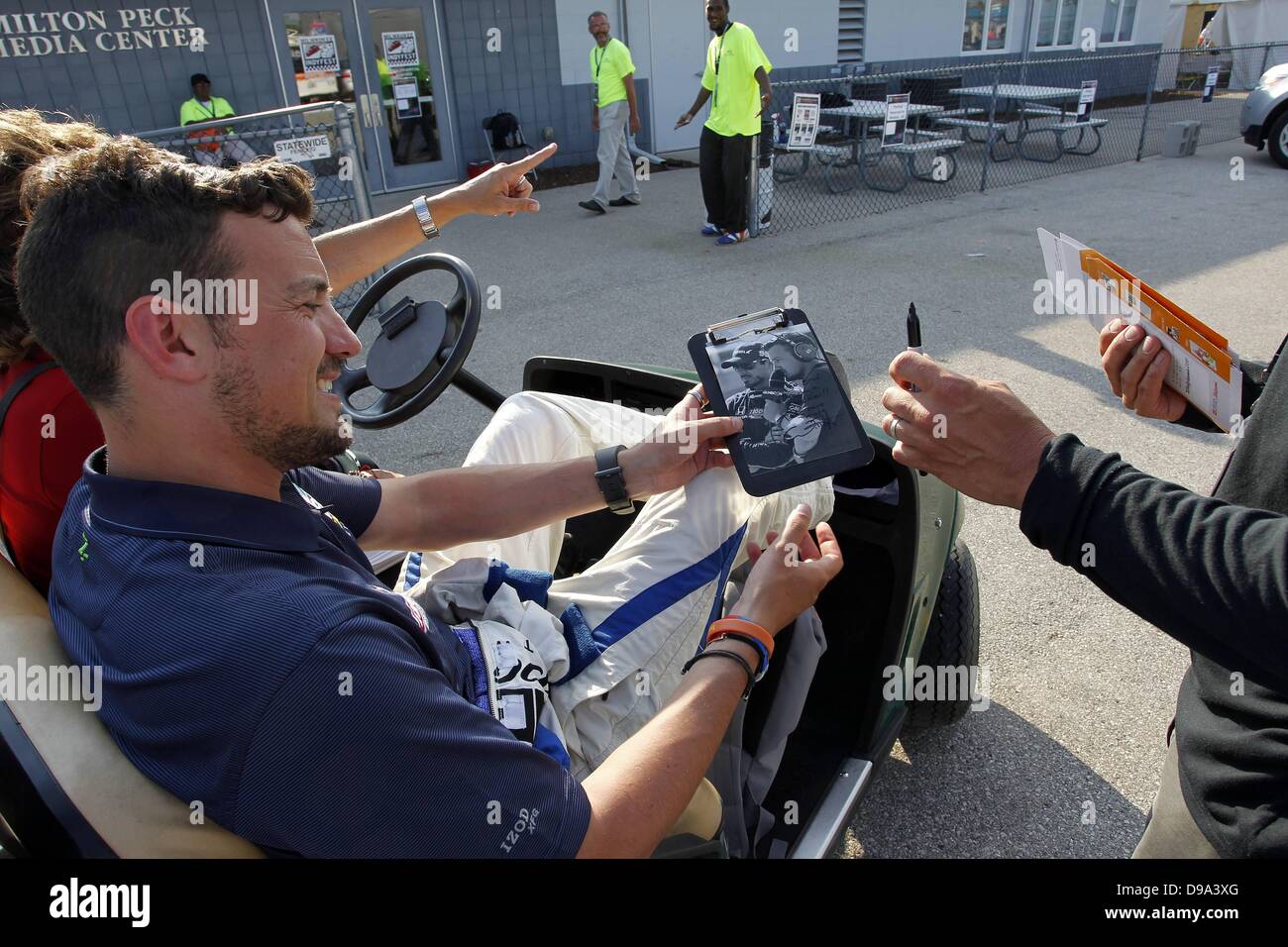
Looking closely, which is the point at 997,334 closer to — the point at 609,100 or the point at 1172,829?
the point at 1172,829

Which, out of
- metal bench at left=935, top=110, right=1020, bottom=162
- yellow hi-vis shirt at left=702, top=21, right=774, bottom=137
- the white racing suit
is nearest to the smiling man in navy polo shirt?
the white racing suit

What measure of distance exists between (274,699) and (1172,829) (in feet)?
4.96

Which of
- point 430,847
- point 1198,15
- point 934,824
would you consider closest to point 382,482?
point 430,847

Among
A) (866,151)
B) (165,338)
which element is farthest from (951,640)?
(866,151)

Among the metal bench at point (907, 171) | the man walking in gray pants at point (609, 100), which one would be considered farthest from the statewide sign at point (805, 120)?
the metal bench at point (907, 171)

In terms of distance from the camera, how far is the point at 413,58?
36.7 feet

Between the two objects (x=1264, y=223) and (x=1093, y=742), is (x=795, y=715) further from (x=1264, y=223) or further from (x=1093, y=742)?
(x=1264, y=223)

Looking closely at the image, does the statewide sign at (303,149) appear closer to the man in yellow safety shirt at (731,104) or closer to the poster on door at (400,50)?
the man in yellow safety shirt at (731,104)

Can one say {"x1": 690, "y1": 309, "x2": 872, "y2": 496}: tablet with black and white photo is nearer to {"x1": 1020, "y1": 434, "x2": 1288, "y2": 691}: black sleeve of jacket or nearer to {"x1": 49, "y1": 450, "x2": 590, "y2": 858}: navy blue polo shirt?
{"x1": 1020, "y1": 434, "x2": 1288, "y2": 691}: black sleeve of jacket

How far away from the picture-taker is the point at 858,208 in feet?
33.8

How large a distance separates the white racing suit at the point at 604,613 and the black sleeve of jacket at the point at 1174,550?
818 millimetres

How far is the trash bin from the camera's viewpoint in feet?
40.4

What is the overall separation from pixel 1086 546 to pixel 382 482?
158cm

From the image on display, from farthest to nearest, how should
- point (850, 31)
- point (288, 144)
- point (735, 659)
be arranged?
point (850, 31), point (288, 144), point (735, 659)
